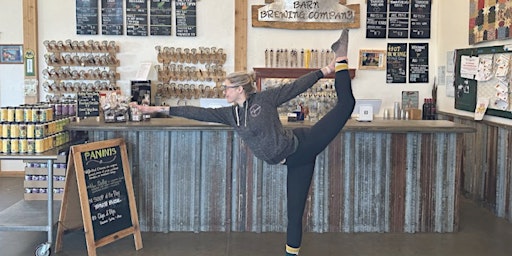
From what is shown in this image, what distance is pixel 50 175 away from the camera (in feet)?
13.2

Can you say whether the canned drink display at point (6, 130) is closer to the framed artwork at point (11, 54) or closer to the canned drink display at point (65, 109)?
the canned drink display at point (65, 109)

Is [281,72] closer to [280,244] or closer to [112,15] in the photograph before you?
[112,15]

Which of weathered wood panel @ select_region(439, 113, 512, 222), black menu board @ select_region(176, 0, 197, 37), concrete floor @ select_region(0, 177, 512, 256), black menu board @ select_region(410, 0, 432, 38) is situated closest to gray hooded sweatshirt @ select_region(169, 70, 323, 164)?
concrete floor @ select_region(0, 177, 512, 256)

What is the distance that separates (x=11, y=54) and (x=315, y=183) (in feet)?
15.6

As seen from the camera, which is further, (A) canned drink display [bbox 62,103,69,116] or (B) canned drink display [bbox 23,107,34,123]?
(A) canned drink display [bbox 62,103,69,116]

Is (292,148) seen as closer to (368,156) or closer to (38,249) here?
(368,156)

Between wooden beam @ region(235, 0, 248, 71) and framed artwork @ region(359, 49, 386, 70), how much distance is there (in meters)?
1.59

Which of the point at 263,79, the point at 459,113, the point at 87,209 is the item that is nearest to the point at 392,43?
the point at 459,113

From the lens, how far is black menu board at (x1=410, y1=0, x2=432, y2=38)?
7164 millimetres

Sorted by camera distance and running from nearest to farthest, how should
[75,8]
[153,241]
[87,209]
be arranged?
[87,209]
[153,241]
[75,8]

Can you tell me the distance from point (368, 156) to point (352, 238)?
29.4 inches

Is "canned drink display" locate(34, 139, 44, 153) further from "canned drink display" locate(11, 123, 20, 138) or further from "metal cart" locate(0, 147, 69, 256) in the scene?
"canned drink display" locate(11, 123, 20, 138)

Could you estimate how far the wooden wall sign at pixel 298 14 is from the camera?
23.1ft

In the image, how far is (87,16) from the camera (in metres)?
7.00
